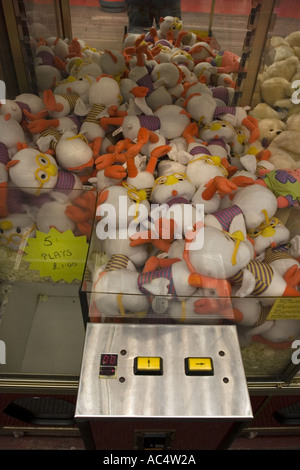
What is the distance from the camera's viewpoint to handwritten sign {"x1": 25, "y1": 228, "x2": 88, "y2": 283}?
46.0 inches

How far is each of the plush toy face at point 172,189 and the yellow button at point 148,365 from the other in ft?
1.90

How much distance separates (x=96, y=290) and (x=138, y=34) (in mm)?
2316

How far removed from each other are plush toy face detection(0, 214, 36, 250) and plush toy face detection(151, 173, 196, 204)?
448mm

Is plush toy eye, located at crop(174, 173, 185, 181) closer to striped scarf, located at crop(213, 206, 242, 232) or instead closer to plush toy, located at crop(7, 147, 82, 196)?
striped scarf, located at crop(213, 206, 242, 232)

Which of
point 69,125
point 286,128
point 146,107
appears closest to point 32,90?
point 69,125

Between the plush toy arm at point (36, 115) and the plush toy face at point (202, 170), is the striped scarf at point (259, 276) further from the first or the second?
the plush toy arm at point (36, 115)

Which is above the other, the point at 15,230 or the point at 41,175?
the point at 41,175

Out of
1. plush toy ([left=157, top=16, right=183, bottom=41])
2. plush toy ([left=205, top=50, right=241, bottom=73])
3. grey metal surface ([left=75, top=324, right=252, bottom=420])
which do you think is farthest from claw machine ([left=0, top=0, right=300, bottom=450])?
plush toy ([left=157, top=16, right=183, bottom=41])

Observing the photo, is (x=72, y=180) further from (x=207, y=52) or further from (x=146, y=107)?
(x=207, y=52)

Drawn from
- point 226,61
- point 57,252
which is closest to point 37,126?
point 57,252

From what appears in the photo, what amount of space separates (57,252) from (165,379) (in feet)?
1.96

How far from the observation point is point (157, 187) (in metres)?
1.22

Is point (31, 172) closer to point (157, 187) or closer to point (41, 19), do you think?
point (157, 187)

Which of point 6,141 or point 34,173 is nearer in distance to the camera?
point 34,173
